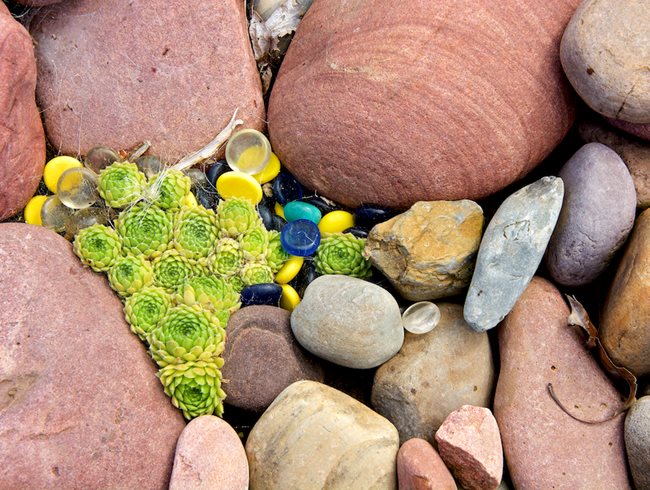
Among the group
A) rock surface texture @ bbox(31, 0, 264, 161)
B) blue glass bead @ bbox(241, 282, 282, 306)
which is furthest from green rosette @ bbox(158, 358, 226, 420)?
rock surface texture @ bbox(31, 0, 264, 161)

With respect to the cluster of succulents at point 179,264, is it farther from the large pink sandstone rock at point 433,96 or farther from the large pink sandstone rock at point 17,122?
the large pink sandstone rock at point 433,96

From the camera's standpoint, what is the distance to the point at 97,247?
2.48 metres

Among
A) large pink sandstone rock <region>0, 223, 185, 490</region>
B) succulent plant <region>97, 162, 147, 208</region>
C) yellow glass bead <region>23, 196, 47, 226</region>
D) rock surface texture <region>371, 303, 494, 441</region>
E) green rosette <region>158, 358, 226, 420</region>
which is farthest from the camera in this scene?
yellow glass bead <region>23, 196, 47, 226</region>

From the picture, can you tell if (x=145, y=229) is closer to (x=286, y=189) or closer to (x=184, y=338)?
(x=184, y=338)

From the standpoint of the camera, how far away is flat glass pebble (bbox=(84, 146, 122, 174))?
2.74m

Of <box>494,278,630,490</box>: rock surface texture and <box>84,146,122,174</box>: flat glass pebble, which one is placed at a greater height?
<box>494,278,630,490</box>: rock surface texture

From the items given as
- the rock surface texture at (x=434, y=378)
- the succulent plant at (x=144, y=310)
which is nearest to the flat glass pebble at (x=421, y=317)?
the rock surface texture at (x=434, y=378)

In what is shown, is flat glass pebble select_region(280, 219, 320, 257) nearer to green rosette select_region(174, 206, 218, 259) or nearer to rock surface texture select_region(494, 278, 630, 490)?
green rosette select_region(174, 206, 218, 259)

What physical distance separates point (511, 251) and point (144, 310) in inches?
55.7

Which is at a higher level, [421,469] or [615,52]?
[615,52]

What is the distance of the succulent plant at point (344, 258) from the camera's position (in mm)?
2705

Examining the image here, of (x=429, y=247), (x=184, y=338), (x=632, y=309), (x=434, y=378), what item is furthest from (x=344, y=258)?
(x=632, y=309)

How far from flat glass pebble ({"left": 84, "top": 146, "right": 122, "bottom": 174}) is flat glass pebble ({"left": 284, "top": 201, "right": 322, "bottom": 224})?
78 cm

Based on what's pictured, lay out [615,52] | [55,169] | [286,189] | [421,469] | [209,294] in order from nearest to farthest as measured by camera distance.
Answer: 1. [421,469]
2. [615,52]
3. [209,294]
4. [55,169]
5. [286,189]
